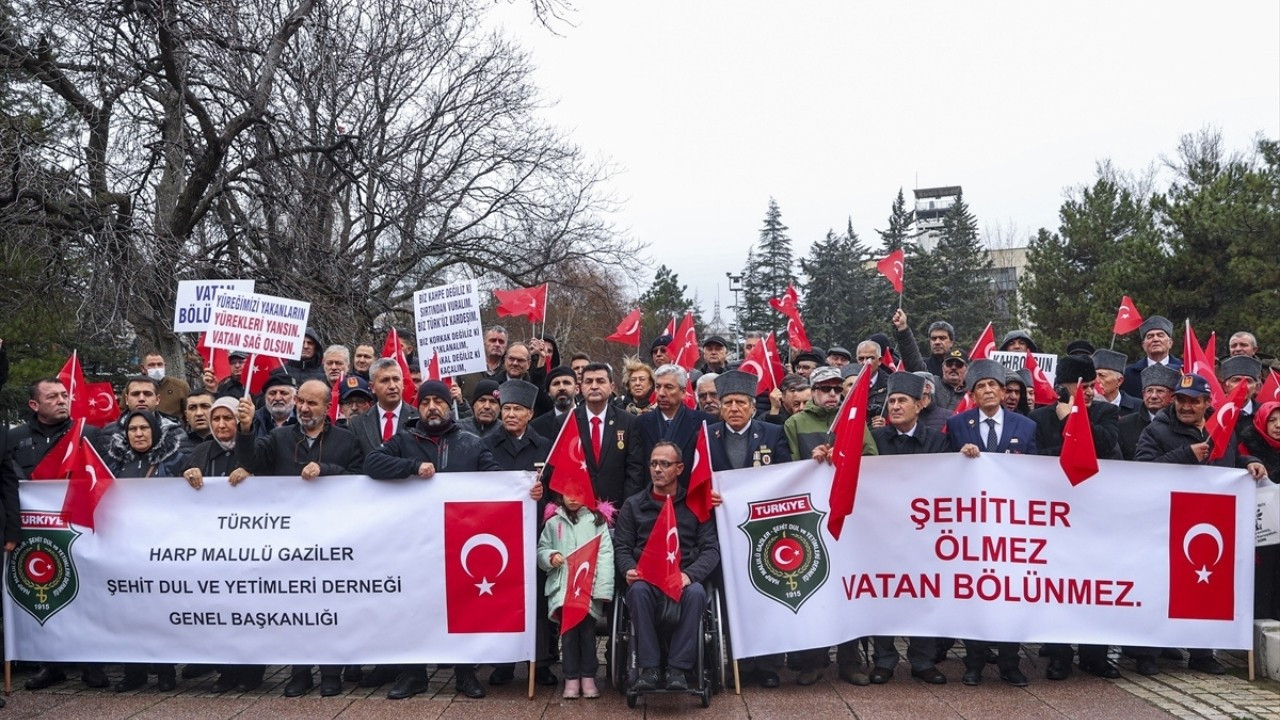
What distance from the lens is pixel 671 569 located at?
6.95 meters

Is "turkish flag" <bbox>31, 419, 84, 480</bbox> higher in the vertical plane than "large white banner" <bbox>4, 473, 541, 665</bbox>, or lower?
higher

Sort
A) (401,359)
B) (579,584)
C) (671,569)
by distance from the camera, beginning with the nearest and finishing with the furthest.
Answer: (671,569)
(579,584)
(401,359)

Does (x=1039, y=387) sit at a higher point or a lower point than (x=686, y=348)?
lower

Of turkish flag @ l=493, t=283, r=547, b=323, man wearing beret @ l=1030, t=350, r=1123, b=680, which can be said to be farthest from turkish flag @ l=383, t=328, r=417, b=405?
man wearing beret @ l=1030, t=350, r=1123, b=680

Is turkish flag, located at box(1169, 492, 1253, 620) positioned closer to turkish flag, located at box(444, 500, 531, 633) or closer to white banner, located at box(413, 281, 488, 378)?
turkish flag, located at box(444, 500, 531, 633)

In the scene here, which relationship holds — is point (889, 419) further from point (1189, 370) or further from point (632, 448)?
point (1189, 370)

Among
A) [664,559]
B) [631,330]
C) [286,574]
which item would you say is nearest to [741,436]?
[664,559]

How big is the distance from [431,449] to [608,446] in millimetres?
1190

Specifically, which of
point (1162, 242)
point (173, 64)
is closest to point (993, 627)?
point (173, 64)

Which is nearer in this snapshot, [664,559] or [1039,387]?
[664,559]

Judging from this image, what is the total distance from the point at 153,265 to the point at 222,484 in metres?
6.86

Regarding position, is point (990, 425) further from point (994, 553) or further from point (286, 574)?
point (286, 574)

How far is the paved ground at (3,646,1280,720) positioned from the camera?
22.0 feet

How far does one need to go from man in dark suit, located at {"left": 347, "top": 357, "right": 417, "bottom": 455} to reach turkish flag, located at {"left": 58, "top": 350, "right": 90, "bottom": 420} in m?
2.00
